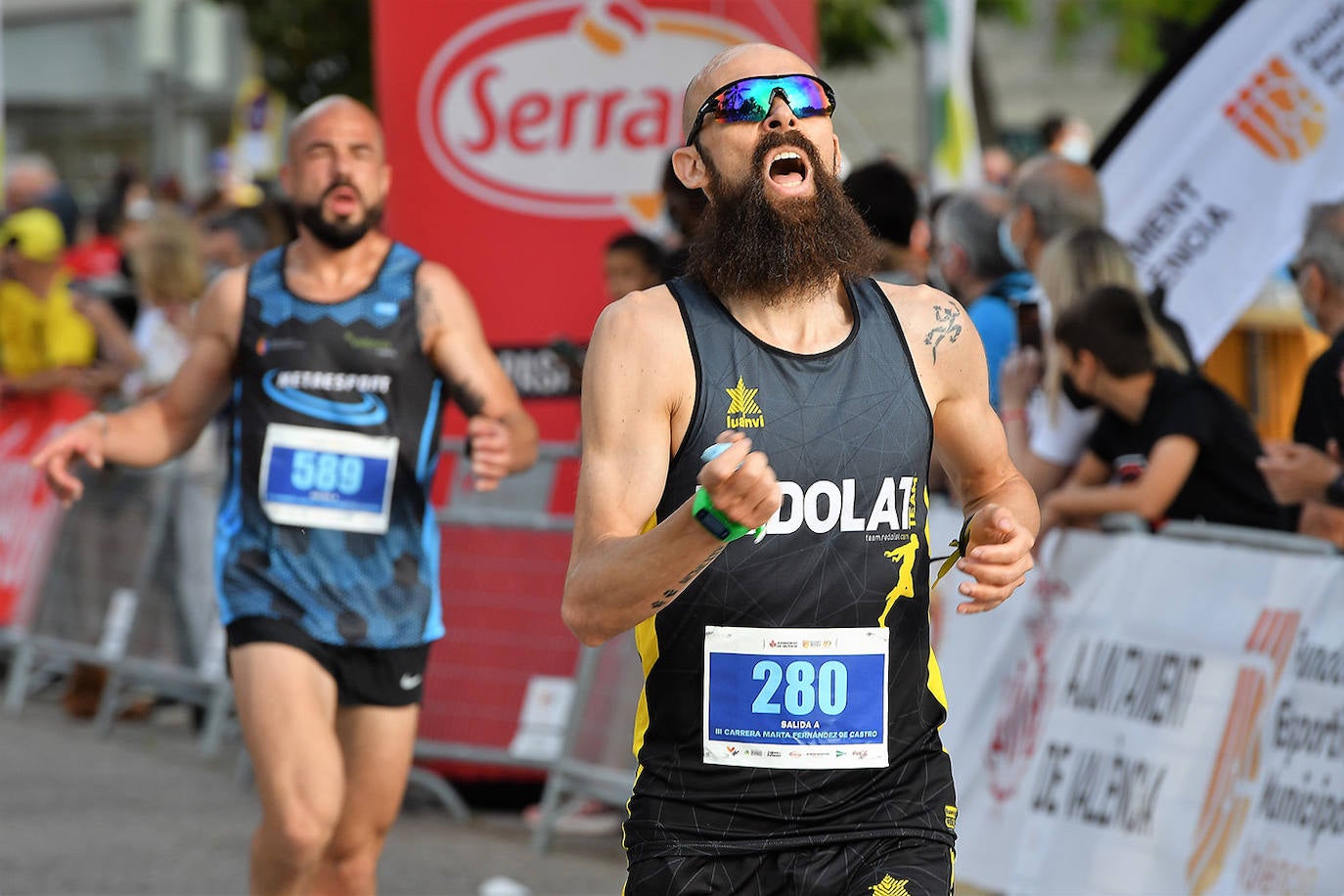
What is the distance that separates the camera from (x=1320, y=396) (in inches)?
241

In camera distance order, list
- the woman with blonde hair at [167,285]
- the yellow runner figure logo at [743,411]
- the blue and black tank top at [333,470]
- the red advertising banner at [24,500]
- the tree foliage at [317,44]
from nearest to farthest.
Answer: the yellow runner figure logo at [743,411]
the blue and black tank top at [333,470]
the woman with blonde hair at [167,285]
the red advertising banner at [24,500]
the tree foliage at [317,44]

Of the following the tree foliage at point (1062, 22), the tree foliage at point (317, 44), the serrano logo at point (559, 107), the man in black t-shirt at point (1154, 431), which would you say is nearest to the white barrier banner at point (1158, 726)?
→ the man in black t-shirt at point (1154, 431)

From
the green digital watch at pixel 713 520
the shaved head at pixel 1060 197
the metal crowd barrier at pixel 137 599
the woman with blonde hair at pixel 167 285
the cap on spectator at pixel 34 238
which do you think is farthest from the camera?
the cap on spectator at pixel 34 238

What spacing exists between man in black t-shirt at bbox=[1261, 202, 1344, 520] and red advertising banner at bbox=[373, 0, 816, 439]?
3054mm

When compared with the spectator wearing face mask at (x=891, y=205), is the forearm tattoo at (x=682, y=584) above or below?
below

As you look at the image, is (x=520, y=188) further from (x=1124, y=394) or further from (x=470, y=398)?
(x=1124, y=394)

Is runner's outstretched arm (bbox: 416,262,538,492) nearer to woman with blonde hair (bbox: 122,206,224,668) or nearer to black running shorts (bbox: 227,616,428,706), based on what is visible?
black running shorts (bbox: 227,616,428,706)

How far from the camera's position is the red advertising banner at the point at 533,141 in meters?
8.55

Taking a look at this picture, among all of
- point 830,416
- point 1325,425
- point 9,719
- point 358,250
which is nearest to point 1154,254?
point 1325,425

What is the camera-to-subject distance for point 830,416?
11.3 ft

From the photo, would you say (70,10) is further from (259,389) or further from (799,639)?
(799,639)

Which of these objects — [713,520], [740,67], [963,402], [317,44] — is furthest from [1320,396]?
[317,44]

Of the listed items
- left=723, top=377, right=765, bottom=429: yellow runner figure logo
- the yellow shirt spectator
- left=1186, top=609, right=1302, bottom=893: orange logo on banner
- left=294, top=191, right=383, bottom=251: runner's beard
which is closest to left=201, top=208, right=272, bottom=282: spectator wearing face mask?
the yellow shirt spectator

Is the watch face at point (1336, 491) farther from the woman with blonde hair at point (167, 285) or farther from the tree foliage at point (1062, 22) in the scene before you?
the tree foliage at point (1062, 22)
